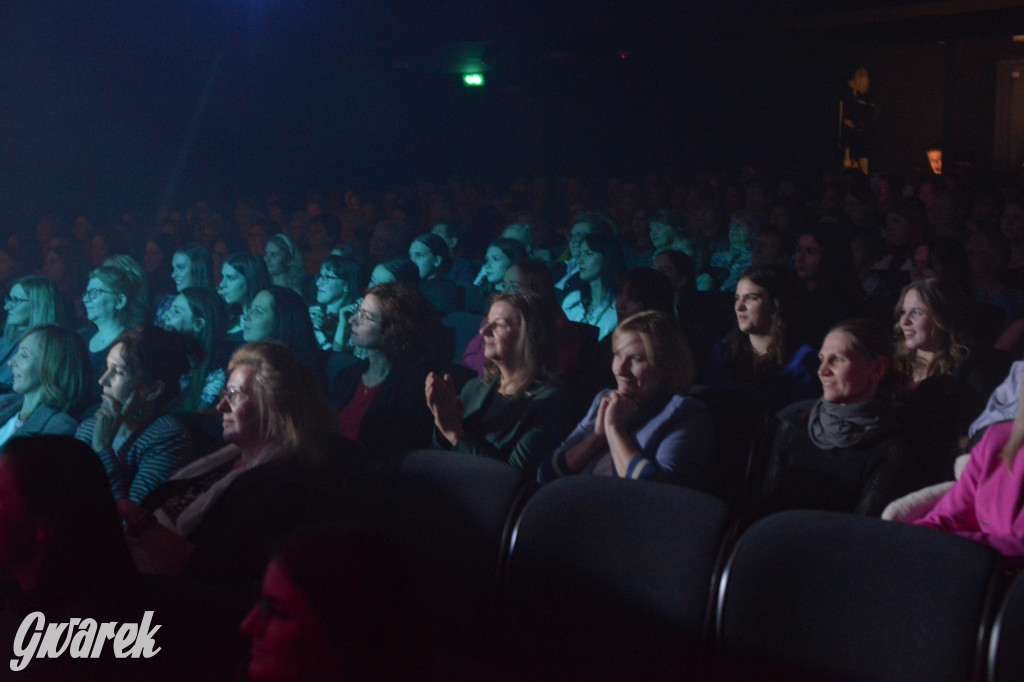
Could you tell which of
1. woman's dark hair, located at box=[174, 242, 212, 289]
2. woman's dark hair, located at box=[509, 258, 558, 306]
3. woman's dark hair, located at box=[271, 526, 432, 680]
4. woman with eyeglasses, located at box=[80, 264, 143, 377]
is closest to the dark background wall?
woman's dark hair, located at box=[174, 242, 212, 289]

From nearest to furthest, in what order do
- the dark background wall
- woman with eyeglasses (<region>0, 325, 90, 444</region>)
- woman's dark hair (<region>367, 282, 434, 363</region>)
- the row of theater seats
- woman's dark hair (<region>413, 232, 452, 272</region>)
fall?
the row of theater seats
woman with eyeglasses (<region>0, 325, 90, 444</region>)
woman's dark hair (<region>367, 282, 434, 363</region>)
woman's dark hair (<region>413, 232, 452, 272</region>)
the dark background wall

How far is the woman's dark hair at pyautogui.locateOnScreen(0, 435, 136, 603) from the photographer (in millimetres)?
1505

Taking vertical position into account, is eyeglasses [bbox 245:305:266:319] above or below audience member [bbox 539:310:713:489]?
above

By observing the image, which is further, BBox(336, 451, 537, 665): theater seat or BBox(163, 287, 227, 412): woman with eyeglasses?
BBox(163, 287, 227, 412): woman with eyeglasses

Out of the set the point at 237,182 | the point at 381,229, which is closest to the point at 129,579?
the point at 381,229

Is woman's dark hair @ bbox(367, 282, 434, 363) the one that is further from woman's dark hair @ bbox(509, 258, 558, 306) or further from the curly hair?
the curly hair

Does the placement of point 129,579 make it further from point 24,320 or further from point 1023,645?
point 24,320

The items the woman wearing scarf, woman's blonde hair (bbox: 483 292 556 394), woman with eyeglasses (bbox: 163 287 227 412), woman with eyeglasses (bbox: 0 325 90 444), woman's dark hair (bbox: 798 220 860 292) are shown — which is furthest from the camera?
woman's dark hair (bbox: 798 220 860 292)

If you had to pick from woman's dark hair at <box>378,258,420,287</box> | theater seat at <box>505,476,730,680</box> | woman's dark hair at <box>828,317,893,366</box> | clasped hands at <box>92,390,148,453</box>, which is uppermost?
woman's dark hair at <box>378,258,420,287</box>

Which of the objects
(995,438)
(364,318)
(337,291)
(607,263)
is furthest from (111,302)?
(995,438)

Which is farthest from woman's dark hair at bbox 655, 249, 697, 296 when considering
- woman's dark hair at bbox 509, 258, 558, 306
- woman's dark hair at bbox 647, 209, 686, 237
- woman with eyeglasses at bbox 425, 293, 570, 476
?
woman with eyeglasses at bbox 425, 293, 570, 476

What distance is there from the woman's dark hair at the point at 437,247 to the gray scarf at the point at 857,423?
3.10 metres

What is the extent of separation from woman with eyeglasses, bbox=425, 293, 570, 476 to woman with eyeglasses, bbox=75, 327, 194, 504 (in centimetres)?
85

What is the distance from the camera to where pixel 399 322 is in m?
3.32
